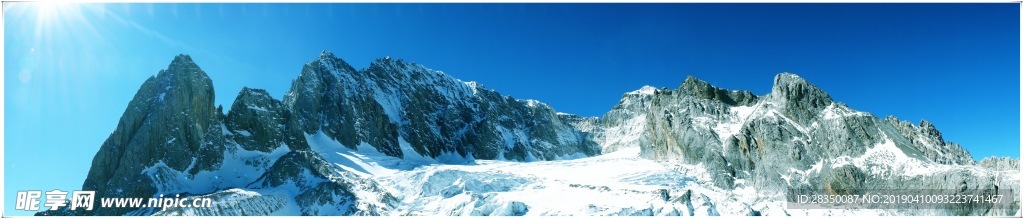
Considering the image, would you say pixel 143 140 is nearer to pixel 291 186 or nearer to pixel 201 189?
pixel 201 189

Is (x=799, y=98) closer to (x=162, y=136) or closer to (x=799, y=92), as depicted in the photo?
(x=799, y=92)

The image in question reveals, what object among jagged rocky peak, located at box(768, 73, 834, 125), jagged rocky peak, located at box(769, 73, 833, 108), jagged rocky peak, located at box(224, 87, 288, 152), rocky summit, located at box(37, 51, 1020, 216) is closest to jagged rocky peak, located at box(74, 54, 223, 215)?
rocky summit, located at box(37, 51, 1020, 216)

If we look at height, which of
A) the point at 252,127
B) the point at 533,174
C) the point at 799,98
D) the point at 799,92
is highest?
the point at 799,92

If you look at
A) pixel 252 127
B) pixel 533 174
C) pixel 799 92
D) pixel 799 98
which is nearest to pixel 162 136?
pixel 252 127

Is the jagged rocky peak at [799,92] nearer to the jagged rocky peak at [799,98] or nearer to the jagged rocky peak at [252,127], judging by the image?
the jagged rocky peak at [799,98]

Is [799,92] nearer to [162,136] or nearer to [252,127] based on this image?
[252,127]

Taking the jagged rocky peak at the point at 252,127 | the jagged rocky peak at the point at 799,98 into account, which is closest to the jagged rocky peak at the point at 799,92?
the jagged rocky peak at the point at 799,98

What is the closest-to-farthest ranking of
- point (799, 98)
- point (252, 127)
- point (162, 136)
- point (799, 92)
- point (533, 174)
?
1. point (162, 136)
2. point (799, 98)
3. point (799, 92)
4. point (252, 127)
5. point (533, 174)

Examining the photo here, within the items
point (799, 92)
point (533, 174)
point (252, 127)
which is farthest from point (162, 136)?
point (799, 92)

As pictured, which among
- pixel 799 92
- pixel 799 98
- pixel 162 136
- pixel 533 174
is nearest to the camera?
pixel 162 136

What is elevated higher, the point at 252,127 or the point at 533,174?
the point at 252,127

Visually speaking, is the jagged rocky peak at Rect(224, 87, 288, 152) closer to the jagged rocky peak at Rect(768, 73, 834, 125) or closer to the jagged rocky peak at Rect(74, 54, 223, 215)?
the jagged rocky peak at Rect(74, 54, 223, 215)

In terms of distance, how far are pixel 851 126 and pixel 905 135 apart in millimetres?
10802

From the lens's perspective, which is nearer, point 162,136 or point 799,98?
point 162,136
